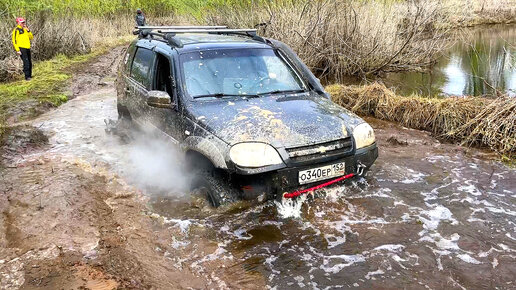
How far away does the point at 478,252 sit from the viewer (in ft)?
13.6

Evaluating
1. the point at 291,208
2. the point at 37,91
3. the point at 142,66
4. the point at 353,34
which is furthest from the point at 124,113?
the point at 353,34

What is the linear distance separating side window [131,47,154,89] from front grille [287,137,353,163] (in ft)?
8.26

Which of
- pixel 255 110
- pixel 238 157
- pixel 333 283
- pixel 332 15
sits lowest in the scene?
pixel 333 283

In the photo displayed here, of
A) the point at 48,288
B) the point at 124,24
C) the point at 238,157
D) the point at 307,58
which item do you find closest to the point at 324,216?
the point at 238,157

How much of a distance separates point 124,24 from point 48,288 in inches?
957

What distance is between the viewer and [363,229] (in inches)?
180

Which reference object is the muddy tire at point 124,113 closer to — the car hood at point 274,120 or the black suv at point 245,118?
the black suv at point 245,118

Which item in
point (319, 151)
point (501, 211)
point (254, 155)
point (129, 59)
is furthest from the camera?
point (129, 59)

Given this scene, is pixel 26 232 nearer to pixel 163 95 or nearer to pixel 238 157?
pixel 163 95

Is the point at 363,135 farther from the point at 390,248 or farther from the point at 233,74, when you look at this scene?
the point at 233,74

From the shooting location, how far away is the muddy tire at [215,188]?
174 inches

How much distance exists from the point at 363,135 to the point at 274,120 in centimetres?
104

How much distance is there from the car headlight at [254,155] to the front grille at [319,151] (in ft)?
0.58

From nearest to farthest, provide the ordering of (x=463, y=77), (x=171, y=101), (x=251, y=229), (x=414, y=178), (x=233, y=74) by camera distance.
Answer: (x=251, y=229) → (x=171, y=101) → (x=233, y=74) → (x=414, y=178) → (x=463, y=77)
